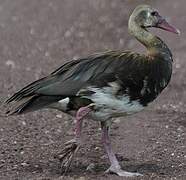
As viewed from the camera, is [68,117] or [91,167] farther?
[68,117]

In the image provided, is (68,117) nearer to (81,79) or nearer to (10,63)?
(81,79)

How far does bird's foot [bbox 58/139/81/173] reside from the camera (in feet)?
24.5

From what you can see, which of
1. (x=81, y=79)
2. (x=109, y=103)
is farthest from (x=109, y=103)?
(x=81, y=79)

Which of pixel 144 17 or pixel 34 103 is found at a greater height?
pixel 144 17

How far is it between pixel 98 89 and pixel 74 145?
2.15 ft

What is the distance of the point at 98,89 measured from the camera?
7.34 m

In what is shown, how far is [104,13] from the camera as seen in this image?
61.1 feet

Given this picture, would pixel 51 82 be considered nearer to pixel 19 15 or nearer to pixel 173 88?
pixel 173 88

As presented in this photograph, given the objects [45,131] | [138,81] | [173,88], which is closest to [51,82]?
[138,81]

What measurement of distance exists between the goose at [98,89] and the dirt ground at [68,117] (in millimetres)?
524

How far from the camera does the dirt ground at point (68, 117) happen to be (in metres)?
7.96

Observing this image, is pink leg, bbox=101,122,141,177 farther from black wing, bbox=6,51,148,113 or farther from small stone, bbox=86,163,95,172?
black wing, bbox=6,51,148,113

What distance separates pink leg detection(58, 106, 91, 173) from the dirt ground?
134 millimetres

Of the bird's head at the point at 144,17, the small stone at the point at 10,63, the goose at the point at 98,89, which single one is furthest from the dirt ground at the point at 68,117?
the bird's head at the point at 144,17
